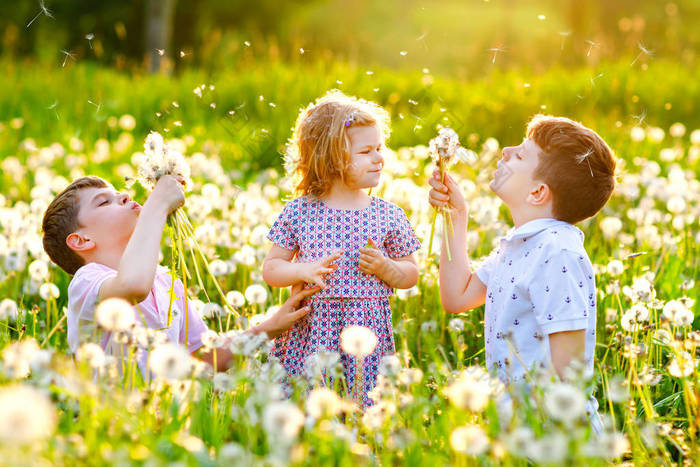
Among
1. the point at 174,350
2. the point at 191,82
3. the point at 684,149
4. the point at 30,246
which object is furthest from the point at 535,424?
the point at 191,82

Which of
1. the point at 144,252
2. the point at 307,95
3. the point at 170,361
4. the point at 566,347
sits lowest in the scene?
the point at 566,347

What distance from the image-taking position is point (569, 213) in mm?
3146

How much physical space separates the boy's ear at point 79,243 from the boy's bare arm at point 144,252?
0.36 metres

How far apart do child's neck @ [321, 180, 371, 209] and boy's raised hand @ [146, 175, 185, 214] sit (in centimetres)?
72

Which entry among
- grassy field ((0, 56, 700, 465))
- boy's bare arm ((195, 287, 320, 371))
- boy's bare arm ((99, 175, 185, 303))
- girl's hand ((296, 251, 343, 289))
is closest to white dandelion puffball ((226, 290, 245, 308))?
grassy field ((0, 56, 700, 465))

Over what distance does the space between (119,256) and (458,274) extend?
1481 mm

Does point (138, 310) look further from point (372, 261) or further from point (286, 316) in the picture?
point (372, 261)

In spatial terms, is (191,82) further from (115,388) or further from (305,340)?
(115,388)

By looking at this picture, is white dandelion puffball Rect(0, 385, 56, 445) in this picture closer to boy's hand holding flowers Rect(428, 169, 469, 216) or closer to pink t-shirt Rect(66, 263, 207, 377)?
pink t-shirt Rect(66, 263, 207, 377)

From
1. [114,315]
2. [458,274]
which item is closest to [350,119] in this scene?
[458,274]

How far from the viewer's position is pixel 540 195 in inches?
124

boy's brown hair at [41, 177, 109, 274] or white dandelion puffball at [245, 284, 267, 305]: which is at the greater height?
boy's brown hair at [41, 177, 109, 274]

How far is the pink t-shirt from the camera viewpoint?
3.05 meters

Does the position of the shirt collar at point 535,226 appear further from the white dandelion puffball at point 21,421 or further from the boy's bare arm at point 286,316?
the white dandelion puffball at point 21,421
